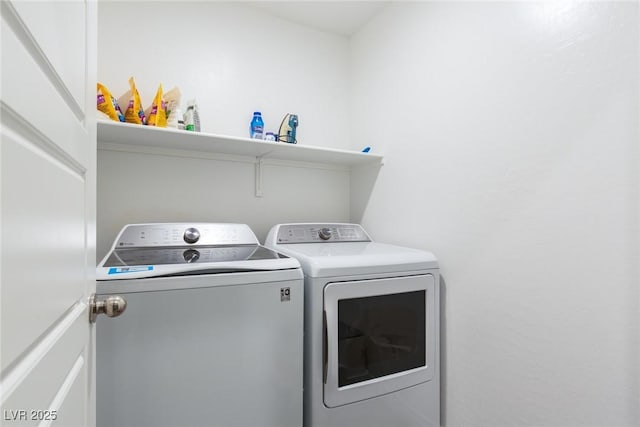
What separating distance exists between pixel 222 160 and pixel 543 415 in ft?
6.60

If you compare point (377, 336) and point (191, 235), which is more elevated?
point (191, 235)

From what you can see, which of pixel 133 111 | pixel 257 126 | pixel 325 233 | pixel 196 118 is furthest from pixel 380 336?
pixel 133 111

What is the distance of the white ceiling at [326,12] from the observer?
2039 mm

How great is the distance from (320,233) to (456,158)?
0.90 meters

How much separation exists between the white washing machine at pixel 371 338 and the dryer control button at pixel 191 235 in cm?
51

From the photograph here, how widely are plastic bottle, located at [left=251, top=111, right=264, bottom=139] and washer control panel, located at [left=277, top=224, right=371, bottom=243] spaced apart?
0.58 metres

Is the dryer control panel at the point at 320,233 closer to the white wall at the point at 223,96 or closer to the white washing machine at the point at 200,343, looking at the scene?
the white wall at the point at 223,96

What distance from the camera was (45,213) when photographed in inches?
19.2

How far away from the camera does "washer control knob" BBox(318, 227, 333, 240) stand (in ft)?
6.47

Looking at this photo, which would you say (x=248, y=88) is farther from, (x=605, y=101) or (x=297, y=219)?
(x=605, y=101)

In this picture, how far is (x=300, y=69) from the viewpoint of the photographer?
2256 mm

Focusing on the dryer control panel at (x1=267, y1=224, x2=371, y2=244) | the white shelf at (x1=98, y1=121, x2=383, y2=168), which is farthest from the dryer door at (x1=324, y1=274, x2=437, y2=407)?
the white shelf at (x1=98, y1=121, x2=383, y2=168)

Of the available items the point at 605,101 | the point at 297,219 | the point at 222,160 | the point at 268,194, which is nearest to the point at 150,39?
the point at 222,160

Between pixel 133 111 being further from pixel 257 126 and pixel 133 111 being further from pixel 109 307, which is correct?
pixel 109 307
